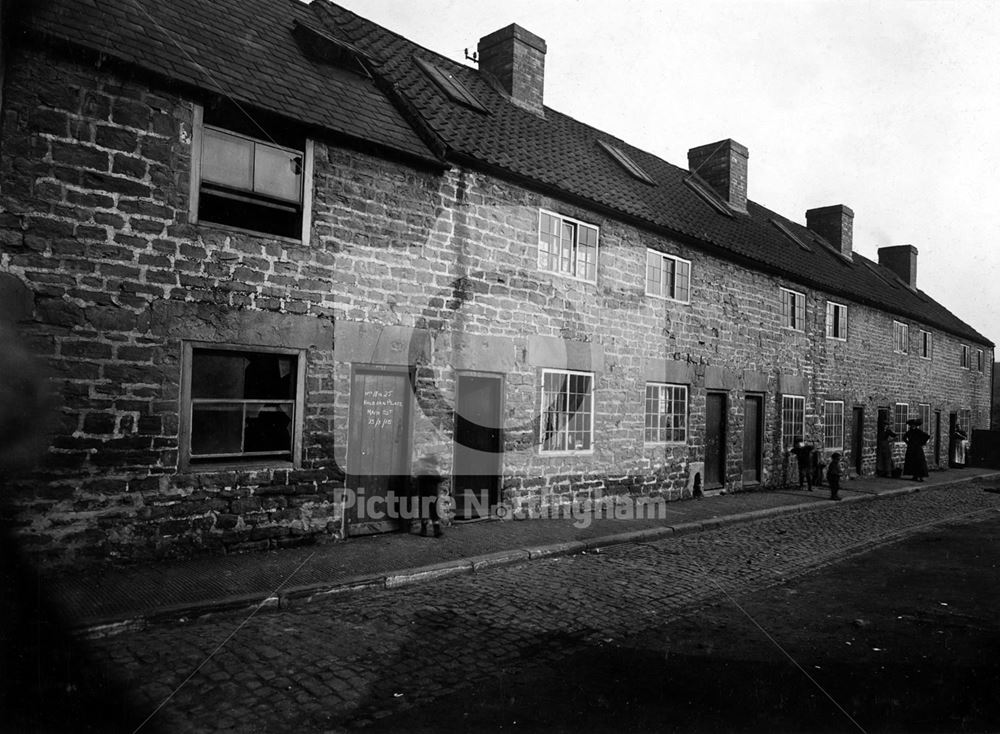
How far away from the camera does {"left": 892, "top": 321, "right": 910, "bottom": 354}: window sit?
22.2 meters

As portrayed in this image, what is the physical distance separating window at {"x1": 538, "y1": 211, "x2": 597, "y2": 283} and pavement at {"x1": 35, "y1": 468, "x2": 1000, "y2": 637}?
4.44 metres

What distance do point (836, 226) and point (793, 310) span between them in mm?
Answer: 9360

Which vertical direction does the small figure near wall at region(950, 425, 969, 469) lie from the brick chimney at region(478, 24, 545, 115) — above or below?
below

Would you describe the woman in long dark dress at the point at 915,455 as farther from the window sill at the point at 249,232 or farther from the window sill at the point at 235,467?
the window sill at the point at 249,232

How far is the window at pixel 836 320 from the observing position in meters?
18.6

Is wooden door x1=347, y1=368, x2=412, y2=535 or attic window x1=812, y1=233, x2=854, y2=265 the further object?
attic window x1=812, y1=233, x2=854, y2=265

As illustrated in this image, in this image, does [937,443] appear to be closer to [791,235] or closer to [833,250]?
[833,250]

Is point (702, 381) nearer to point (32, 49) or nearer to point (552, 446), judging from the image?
point (552, 446)

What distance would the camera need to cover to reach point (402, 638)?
505 centimetres

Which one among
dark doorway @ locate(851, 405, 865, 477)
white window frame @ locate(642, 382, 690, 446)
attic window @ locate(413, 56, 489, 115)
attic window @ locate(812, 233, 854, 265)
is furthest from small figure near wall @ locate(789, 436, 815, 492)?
attic window @ locate(413, 56, 489, 115)

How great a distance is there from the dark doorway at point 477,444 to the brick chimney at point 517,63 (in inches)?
295

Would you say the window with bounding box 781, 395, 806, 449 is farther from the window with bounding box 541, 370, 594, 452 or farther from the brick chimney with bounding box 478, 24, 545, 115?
the brick chimney with bounding box 478, 24, 545, 115

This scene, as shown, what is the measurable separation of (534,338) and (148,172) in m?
6.04

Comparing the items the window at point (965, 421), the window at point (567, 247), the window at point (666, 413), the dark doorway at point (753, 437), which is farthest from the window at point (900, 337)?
the window at point (567, 247)
